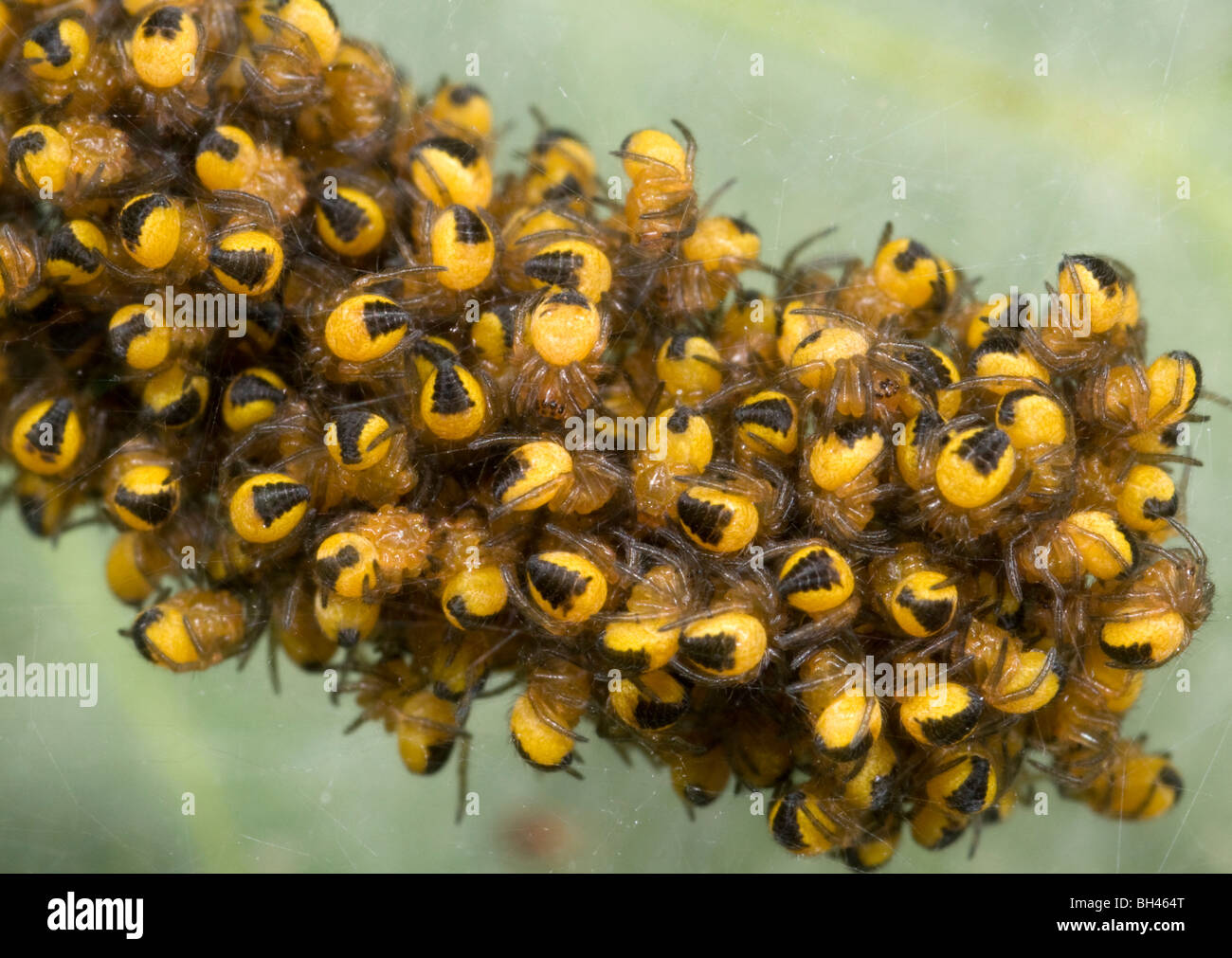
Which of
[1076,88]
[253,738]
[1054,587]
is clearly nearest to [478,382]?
[1054,587]

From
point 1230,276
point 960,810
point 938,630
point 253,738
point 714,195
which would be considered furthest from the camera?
point 1230,276

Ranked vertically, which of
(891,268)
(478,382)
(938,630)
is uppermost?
(891,268)

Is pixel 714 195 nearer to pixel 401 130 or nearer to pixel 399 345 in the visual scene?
pixel 401 130

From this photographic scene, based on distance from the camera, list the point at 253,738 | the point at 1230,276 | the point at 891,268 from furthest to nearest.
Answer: the point at 1230,276 < the point at 253,738 < the point at 891,268

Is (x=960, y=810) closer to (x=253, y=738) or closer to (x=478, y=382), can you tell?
(x=478, y=382)

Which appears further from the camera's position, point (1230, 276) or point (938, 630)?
point (1230, 276)
